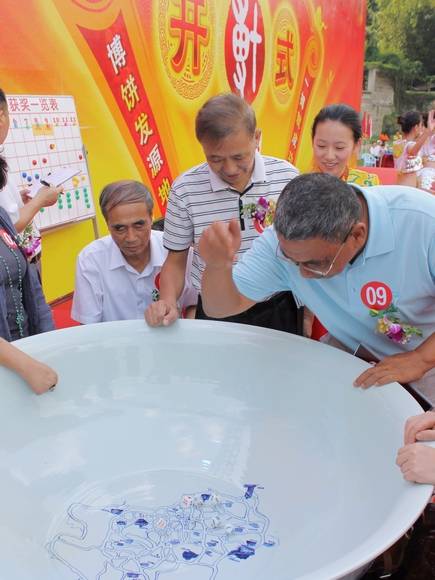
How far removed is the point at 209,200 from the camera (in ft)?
5.39

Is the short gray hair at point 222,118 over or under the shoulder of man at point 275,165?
over

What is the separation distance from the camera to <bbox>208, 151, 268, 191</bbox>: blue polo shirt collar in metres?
1.63

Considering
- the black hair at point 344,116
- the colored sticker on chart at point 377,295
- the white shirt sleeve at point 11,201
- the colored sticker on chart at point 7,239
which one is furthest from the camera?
the black hair at point 344,116

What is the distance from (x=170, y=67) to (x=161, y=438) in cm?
268

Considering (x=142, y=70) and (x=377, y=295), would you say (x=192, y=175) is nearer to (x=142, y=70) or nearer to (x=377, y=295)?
(x=377, y=295)

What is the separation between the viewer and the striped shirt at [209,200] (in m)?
1.64

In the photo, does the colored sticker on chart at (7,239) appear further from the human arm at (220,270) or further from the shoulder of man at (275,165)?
the shoulder of man at (275,165)

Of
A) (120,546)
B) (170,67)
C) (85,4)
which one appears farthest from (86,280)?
(170,67)

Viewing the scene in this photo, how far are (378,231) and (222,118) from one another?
559mm

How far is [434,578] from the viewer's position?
1040mm

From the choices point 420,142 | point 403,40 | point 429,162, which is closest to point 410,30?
point 403,40

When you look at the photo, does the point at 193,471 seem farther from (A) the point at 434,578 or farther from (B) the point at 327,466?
(A) the point at 434,578

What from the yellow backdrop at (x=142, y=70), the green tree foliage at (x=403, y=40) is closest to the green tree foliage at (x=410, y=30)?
the green tree foliage at (x=403, y=40)

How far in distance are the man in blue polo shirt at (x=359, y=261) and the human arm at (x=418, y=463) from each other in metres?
0.25
